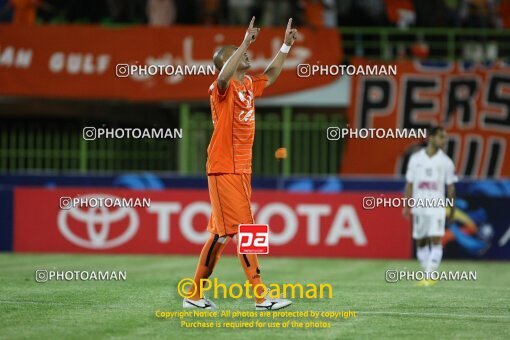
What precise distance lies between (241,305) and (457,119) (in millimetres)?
12567

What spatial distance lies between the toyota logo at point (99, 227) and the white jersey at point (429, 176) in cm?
636

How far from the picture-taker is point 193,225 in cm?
2045

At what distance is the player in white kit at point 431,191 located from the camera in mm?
15484

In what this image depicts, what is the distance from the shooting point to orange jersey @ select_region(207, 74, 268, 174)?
10.2 m

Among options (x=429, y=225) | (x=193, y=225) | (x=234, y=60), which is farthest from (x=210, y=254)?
(x=193, y=225)

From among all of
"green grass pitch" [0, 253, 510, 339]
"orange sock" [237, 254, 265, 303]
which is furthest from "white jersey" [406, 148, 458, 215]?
"orange sock" [237, 254, 265, 303]

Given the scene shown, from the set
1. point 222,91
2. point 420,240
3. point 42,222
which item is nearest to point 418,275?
point 420,240

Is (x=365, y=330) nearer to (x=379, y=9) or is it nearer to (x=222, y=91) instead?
(x=222, y=91)

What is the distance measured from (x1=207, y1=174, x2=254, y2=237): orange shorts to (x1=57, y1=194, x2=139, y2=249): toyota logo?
10.3 metres

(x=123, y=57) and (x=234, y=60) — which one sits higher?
(x=123, y=57)

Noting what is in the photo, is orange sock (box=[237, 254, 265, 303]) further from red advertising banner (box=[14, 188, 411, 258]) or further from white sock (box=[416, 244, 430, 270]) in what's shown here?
red advertising banner (box=[14, 188, 411, 258])

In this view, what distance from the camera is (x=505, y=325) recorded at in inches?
383

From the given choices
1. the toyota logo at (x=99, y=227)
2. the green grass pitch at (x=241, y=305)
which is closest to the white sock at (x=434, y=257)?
the green grass pitch at (x=241, y=305)

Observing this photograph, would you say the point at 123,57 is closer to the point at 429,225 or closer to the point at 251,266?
the point at 429,225
